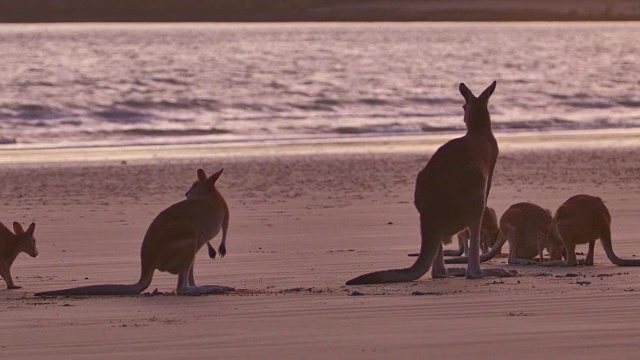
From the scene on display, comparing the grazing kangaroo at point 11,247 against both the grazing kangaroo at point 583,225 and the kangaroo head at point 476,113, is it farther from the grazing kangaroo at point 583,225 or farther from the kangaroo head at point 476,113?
the grazing kangaroo at point 583,225

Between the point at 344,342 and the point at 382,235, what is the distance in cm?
474

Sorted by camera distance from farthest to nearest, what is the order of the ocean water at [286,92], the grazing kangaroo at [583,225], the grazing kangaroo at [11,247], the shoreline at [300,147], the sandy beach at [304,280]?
the ocean water at [286,92] → the shoreline at [300,147] → the grazing kangaroo at [11,247] → the grazing kangaroo at [583,225] → the sandy beach at [304,280]

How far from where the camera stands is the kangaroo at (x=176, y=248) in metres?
7.83

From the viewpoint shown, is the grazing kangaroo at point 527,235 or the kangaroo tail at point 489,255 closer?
the grazing kangaroo at point 527,235

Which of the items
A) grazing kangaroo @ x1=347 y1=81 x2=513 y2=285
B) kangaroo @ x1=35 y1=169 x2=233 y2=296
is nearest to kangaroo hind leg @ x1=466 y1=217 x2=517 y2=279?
grazing kangaroo @ x1=347 y1=81 x2=513 y2=285

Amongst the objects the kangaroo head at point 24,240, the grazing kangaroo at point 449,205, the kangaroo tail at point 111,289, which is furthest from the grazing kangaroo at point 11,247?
the grazing kangaroo at point 449,205

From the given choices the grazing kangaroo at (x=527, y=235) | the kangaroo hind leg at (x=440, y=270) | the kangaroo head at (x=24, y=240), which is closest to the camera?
the kangaroo hind leg at (x=440, y=270)

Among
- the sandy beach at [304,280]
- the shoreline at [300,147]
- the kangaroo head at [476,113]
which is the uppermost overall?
the kangaroo head at [476,113]

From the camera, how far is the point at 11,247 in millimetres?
8992

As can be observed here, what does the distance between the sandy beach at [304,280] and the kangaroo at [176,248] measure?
13cm

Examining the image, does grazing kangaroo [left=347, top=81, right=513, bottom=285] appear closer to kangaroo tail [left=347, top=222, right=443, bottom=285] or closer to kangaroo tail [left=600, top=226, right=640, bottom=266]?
kangaroo tail [left=347, top=222, right=443, bottom=285]

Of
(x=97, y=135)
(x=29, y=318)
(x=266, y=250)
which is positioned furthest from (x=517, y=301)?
(x=97, y=135)

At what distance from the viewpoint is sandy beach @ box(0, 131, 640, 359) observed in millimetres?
6133

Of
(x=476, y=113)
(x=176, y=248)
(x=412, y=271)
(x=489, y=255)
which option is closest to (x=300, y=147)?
(x=489, y=255)
